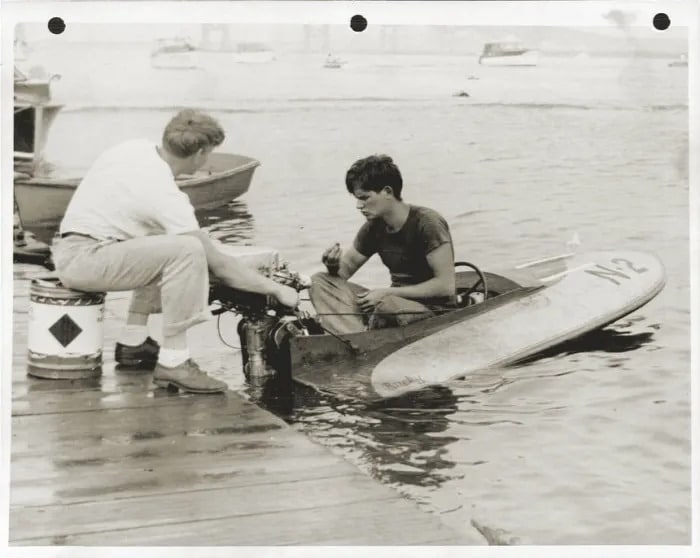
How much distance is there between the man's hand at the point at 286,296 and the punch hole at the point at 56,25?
909 millimetres

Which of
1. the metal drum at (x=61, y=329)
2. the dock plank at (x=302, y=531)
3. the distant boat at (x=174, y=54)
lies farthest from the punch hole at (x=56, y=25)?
the dock plank at (x=302, y=531)

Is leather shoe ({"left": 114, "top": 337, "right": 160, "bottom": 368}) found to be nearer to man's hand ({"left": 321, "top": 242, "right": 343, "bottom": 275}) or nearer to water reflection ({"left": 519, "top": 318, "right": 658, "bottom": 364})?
man's hand ({"left": 321, "top": 242, "right": 343, "bottom": 275})

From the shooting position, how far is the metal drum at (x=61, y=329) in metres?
2.64

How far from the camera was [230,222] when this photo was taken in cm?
302

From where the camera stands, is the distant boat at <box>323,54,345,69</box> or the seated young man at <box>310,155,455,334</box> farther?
the seated young man at <box>310,155,455,334</box>

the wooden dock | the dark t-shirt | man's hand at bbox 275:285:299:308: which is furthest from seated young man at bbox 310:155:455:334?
the wooden dock

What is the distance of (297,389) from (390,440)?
397 mm

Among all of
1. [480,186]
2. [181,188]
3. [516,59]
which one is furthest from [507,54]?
[181,188]

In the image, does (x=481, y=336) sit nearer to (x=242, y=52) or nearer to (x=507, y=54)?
(x=507, y=54)

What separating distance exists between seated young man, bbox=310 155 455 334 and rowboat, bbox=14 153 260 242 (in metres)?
0.35

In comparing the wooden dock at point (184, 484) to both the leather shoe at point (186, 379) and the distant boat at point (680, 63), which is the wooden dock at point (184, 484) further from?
the distant boat at point (680, 63)

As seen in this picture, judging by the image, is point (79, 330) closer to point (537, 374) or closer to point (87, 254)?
point (87, 254)

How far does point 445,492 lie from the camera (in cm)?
245

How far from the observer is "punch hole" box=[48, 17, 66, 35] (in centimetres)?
266
